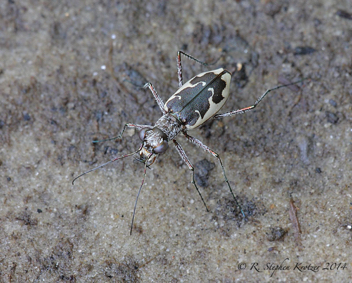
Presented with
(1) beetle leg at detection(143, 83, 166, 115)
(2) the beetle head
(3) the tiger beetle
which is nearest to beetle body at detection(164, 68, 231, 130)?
(3) the tiger beetle

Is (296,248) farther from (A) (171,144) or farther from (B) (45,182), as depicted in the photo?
(B) (45,182)

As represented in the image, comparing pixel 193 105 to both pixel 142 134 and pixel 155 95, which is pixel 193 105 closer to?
pixel 155 95

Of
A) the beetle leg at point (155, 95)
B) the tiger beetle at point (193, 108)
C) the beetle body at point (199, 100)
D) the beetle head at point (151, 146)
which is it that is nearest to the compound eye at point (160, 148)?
the beetle head at point (151, 146)

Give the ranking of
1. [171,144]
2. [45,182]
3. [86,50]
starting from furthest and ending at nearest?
1. [86,50]
2. [171,144]
3. [45,182]

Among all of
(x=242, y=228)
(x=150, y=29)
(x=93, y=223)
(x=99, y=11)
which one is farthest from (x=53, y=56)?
(x=242, y=228)

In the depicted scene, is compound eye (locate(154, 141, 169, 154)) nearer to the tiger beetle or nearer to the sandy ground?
the tiger beetle

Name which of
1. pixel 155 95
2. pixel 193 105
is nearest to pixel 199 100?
pixel 193 105

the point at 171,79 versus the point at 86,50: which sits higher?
the point at 86,50

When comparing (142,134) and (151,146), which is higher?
(142,134)

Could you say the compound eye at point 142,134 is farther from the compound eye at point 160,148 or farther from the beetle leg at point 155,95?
the beetle leg at point 155,95
